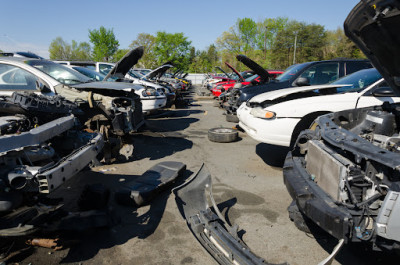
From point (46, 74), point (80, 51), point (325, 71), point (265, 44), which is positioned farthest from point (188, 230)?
point (80, 51)

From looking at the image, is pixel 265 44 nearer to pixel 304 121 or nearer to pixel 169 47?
pixel 169 47

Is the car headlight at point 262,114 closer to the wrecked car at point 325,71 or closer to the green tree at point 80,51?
the wrecked car at point 325,71

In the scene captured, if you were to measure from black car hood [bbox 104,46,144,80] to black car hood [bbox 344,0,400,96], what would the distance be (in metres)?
4.52

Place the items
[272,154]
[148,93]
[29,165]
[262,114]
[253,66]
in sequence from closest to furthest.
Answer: [29,165] < [262,114] < [272,154] < [253,66] < [148,93]

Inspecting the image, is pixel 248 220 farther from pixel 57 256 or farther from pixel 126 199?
→ pixel 57 256

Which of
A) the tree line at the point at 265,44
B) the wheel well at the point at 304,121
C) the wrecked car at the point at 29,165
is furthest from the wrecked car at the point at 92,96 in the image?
the tree line at the point at 265,44

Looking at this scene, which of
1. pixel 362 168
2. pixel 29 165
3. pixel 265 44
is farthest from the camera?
pixel 265 44

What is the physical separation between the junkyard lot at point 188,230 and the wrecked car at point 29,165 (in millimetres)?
478

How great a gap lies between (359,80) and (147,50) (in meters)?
47.7

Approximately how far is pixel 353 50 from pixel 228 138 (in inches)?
1376

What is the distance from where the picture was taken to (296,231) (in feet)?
9.47

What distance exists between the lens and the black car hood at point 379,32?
2.03m

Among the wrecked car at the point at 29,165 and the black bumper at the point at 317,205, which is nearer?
the black bumper at the point at 317,205

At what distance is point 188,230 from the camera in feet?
9.68
